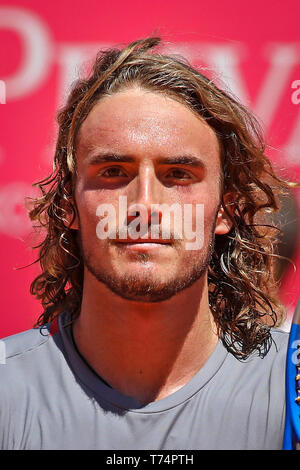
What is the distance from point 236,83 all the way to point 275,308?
103cm

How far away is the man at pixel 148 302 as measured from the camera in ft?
5.56

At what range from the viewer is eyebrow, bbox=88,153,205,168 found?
175 centimetres

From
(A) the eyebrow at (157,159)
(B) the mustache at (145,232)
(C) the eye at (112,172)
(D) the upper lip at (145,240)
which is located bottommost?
(D) the upper lip at (145,240)

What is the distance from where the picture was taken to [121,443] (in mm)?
1674

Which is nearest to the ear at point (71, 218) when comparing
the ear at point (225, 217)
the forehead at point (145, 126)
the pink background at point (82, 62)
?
the forehead at point (145, 126)

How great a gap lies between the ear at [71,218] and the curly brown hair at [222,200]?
1cm

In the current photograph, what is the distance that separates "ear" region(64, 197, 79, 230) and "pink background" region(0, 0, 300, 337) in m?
0.65

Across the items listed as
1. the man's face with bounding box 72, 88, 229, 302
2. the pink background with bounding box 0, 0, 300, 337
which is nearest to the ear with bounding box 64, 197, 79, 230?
the man's face with bounding box 72, 88, 229, 302

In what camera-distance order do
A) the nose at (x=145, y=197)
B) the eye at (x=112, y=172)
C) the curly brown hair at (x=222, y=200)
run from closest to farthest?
the nose at (x=145, y=197) < the eye at (x=112, y=172) < the curly brown hair at (x=222, y=200)

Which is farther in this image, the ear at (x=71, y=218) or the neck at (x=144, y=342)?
the ear at (x=71, y=218)

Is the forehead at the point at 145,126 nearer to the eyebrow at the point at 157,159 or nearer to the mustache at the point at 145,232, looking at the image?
the eyebrow at the point at 157,159

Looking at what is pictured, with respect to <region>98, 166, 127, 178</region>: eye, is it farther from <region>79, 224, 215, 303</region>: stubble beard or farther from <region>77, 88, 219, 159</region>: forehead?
<region>79, 224, 215, 303</region>: stubble beard
